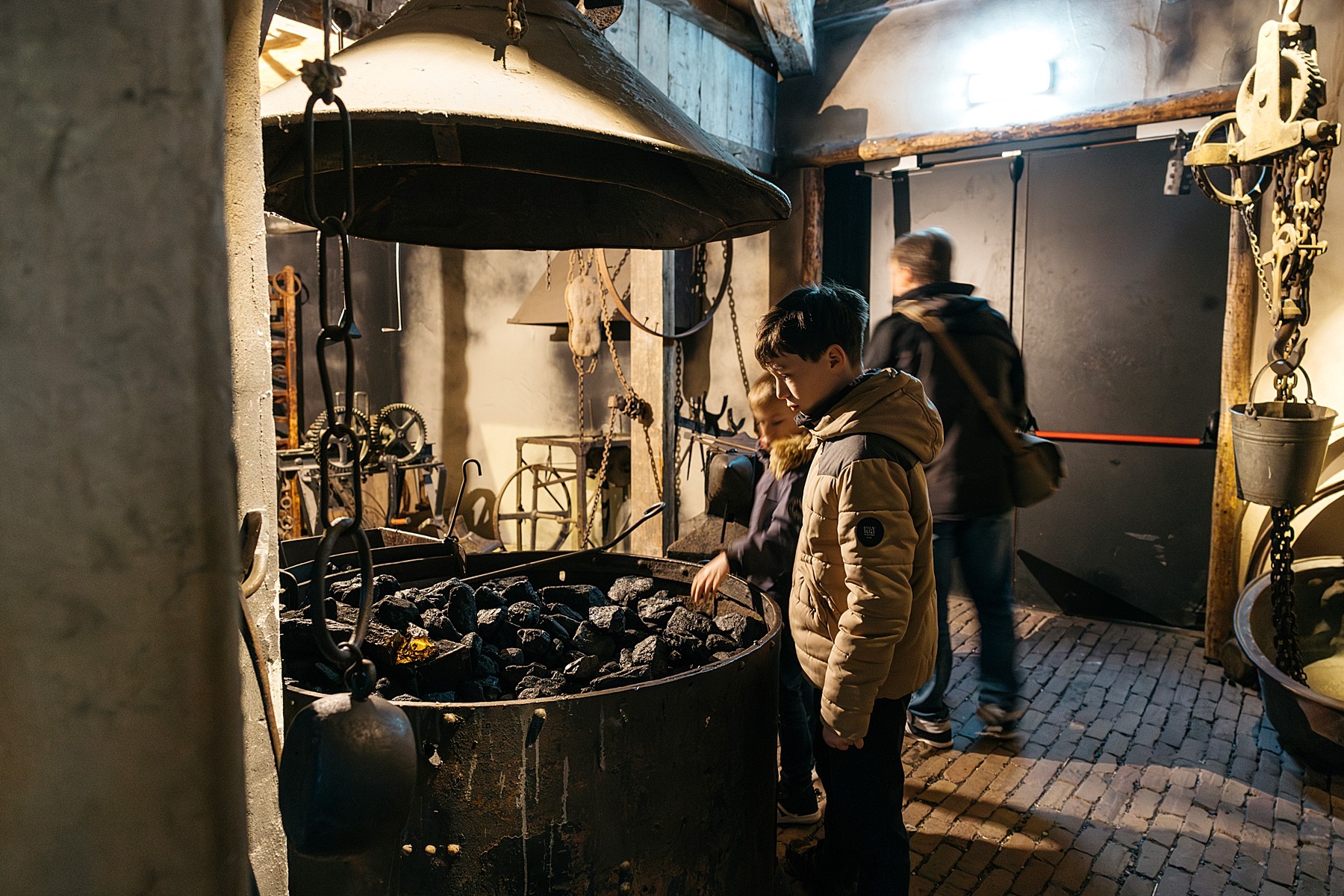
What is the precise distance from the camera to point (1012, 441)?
3496 mm

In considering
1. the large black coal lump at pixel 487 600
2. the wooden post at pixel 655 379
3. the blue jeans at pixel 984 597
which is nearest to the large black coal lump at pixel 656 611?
the large black coal lump at pixel 487 600

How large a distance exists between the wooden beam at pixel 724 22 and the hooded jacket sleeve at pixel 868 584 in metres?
3.58

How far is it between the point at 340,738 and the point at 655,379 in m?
3.91

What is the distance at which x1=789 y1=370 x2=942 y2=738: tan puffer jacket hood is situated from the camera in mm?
1933

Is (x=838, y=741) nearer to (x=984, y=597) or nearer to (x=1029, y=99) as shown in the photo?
(x=984, y=597)

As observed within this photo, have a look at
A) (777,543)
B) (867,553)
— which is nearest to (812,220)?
(777,543)

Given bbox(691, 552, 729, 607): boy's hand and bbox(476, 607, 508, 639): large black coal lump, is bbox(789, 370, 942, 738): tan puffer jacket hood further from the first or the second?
bbox(476, 607, 508, 639): large black coal lump

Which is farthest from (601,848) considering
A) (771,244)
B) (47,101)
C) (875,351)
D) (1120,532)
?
(771,244)

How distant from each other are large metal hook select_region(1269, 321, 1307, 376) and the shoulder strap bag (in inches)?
33.5

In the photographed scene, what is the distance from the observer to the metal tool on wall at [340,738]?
104 centimetres

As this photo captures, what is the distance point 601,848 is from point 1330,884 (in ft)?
7.81

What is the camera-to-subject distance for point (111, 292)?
73 centimetres

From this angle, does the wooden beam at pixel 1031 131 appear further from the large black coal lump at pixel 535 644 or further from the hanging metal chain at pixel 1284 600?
the large black coal lump at pixel 535 644

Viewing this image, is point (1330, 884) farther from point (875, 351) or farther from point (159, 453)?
point (159, 453)
